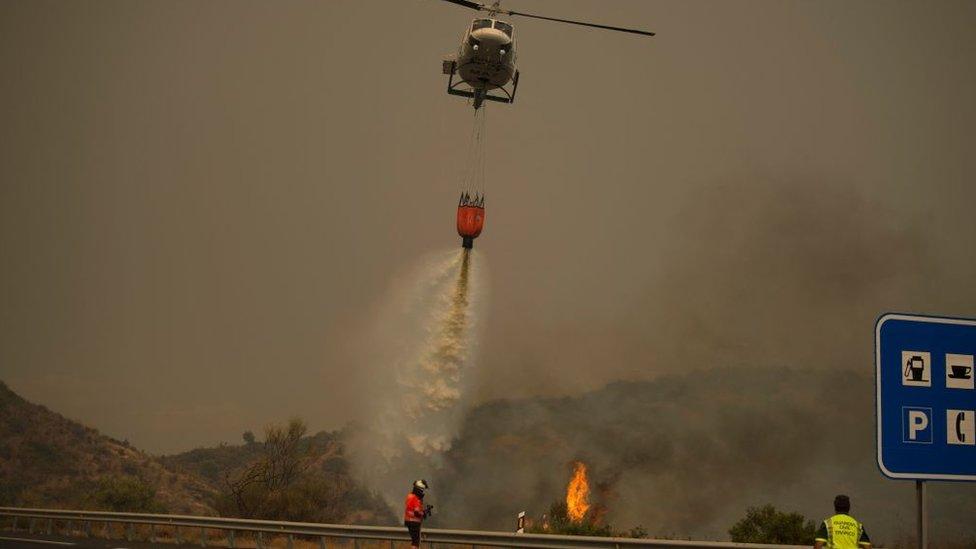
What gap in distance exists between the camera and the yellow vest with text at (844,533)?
35.3 ft

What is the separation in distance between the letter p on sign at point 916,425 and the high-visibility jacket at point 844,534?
11.1ft

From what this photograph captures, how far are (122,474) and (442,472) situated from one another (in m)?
34.3

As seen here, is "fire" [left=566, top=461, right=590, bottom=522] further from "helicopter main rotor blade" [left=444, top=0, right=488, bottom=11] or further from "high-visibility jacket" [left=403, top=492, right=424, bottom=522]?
"high-visibility jacket" [left=403, top=492, right=424, bottom=522]

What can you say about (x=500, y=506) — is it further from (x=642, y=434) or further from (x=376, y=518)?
(x=376, y=518)

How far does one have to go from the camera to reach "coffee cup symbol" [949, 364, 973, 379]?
25.4 ft

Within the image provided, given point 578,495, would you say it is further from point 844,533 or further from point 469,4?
point 844,533

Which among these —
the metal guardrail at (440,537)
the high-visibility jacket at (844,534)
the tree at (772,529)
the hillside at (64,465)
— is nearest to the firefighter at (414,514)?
the metal guardrail at (440,537)

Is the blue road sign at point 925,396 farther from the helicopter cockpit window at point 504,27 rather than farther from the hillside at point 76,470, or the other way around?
the hillside at point 76,470

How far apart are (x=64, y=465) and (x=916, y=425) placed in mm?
118709

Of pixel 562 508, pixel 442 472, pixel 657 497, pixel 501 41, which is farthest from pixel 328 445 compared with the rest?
pixel 501 41

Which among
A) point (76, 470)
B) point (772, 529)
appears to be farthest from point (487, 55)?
point (76, 470)

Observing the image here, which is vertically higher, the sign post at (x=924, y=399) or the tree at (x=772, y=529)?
the tree at (x=772, y=529)

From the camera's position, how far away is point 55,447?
120m

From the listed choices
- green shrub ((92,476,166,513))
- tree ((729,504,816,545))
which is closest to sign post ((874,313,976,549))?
tree ((729,504,816,545))
